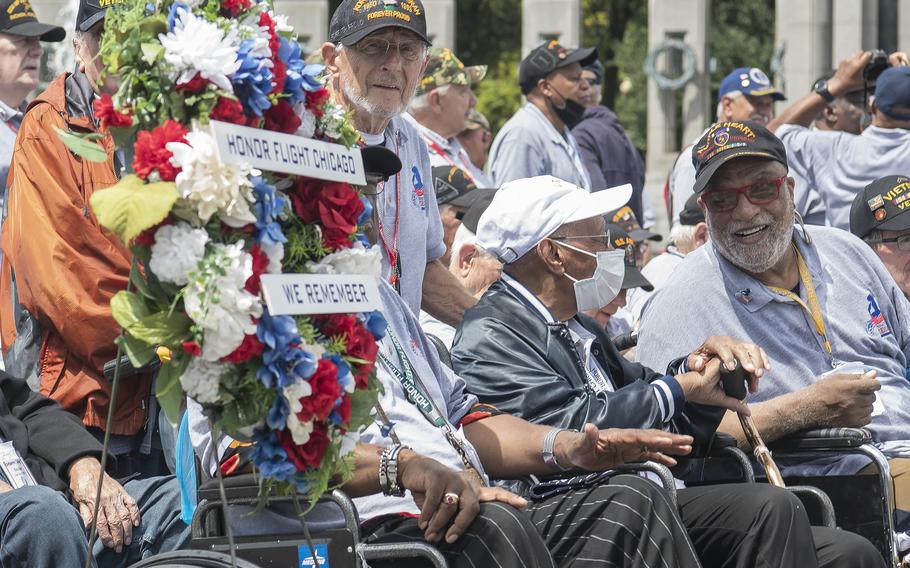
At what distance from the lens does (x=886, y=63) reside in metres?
9.05

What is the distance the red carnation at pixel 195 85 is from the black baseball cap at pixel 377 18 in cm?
185

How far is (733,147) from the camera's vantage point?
18.1ft

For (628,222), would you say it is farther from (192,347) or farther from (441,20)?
(441,20)

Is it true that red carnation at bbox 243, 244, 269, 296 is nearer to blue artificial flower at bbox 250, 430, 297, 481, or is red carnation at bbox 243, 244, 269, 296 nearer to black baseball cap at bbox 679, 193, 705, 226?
blue artificial flower at bbox 250, 430, 297, 481

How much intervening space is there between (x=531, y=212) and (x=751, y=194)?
115 centimetres

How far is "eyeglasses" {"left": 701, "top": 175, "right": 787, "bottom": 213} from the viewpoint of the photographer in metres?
5.59

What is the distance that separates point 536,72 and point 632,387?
4824 mm

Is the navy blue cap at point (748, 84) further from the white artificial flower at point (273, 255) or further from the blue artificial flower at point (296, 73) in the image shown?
the white artificial flower at point (273, 255)

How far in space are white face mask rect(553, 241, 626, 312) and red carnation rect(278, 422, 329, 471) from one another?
5.25ft

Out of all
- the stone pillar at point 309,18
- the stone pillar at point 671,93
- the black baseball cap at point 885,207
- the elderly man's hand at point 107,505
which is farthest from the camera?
the stone pillar at point 671,93

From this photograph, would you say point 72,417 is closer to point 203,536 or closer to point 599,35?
point 203,536

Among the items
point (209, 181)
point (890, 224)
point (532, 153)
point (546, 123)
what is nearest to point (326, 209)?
point (209, 181)

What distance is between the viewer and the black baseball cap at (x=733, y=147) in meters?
5.51

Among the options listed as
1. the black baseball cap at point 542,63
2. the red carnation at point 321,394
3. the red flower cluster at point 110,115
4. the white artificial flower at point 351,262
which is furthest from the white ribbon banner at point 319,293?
the black baseball cap at point 542,63
